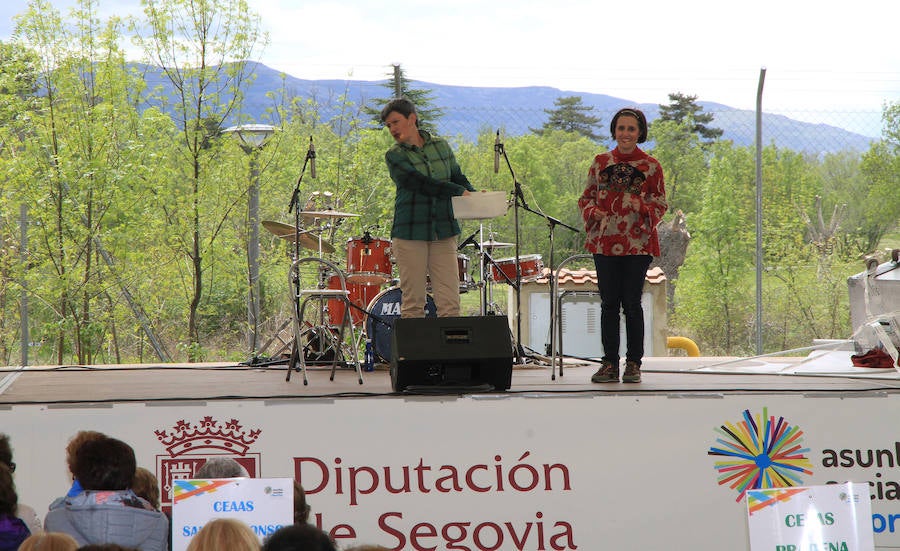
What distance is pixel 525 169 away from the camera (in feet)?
40.2

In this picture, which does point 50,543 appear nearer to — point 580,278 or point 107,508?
point 107,508

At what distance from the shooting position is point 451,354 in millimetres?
4523

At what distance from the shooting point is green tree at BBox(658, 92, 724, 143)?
13.7m

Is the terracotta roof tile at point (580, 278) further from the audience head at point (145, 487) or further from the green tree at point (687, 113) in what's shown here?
the audience head at point (145, 487)

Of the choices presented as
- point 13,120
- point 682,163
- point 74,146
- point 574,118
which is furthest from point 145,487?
point 574,118

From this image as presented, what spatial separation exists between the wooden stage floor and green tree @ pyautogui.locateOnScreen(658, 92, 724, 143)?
7.60 meters

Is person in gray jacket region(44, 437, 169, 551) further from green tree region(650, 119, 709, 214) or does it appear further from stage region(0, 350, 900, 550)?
green tree region(650, 119, 709, 214)

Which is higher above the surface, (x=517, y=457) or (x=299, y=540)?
(x=299, y=540)

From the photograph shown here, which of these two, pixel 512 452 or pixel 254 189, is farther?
pixel 254 189

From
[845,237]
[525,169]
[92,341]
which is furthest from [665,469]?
[525,169]

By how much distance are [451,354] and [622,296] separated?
91 centimetres

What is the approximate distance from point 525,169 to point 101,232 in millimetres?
5475

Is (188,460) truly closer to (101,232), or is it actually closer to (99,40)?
(101,232)

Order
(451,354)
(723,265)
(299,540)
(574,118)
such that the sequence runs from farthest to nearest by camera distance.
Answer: (574,118) → (723,265) → (451,354) → (299,540)
